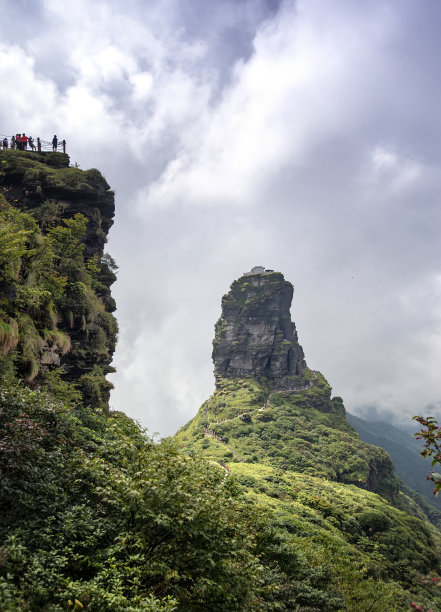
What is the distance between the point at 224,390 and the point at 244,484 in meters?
68.3

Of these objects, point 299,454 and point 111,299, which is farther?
point 299,454

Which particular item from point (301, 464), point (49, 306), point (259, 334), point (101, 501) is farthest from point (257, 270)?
point (101, 501)

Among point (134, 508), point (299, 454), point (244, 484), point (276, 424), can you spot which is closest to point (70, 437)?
point (134, 508)

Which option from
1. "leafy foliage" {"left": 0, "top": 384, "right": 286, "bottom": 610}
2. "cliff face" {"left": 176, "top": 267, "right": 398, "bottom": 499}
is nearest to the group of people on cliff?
A: "leafy foliage" {"left": 0, "top": 384, "right": 286, "bottom": 610}

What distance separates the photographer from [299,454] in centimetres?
6569

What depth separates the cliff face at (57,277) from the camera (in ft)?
58.8

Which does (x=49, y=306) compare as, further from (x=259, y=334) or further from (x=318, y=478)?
(x=259, y=334)

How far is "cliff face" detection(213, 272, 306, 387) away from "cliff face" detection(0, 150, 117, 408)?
80.3m

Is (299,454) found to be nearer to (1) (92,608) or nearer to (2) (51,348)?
(2) (51,348)

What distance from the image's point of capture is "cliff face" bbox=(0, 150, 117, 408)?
706 inches

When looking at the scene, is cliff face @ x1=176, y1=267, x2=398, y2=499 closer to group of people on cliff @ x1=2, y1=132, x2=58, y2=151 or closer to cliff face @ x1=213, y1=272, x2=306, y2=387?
cliff face @ x1=213, y1=272, x2=306, y2=387

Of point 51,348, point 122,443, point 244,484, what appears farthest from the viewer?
point 244,484

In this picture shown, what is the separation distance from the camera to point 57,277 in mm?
24109

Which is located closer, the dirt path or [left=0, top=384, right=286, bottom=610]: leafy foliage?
[left=0, top=384, right=286, bottom=610]: leafy foliage
